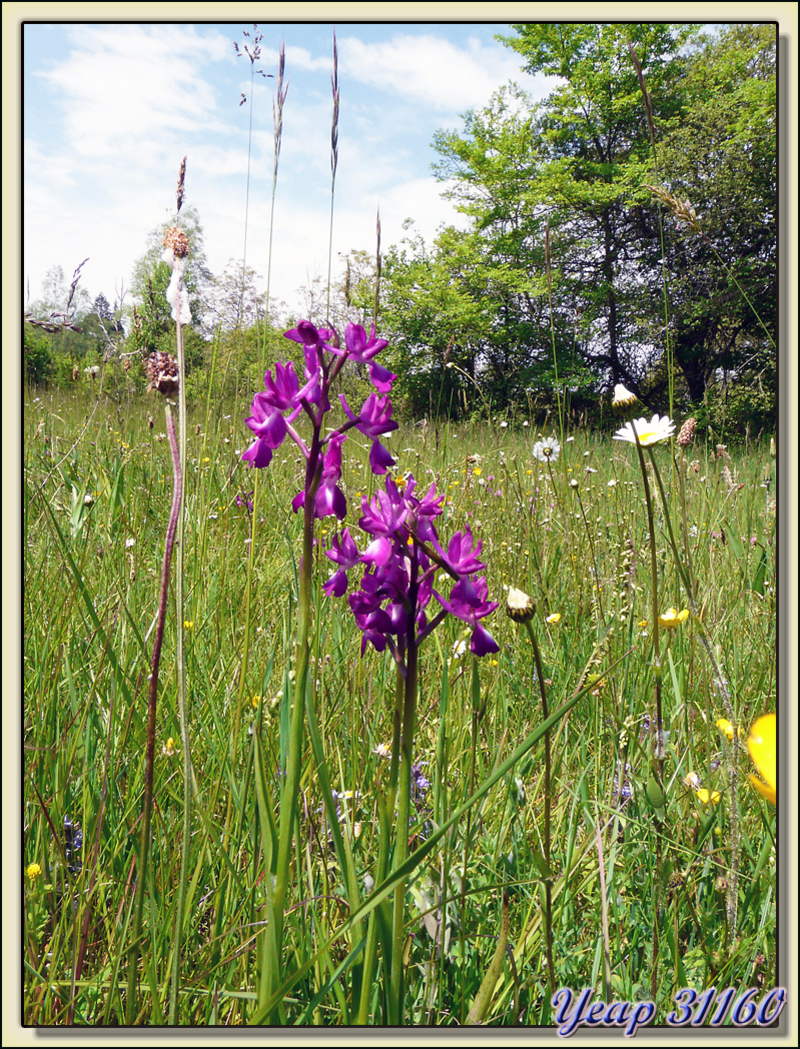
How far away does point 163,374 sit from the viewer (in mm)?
570

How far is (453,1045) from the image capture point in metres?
0.56

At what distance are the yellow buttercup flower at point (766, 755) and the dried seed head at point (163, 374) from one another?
556mm

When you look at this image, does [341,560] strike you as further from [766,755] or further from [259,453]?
[766,755]

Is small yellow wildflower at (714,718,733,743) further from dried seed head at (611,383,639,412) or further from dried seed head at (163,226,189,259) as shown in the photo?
dried seed head at (163,226,189,259)

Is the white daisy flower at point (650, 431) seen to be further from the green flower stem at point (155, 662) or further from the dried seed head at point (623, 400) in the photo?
the green flower stem at point (155, 662)

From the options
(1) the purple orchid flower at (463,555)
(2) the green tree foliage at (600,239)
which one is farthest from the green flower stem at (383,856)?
(2) the green tree foliage at (600,239)

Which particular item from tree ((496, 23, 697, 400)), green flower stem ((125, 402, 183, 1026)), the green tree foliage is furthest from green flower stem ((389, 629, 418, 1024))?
tree ((496, 23, 697, 400))

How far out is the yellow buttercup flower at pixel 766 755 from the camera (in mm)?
425

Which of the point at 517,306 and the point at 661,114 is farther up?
the point at 661,114
